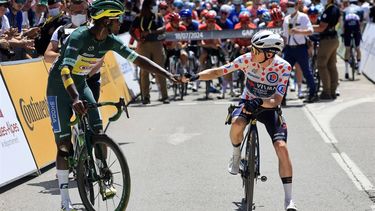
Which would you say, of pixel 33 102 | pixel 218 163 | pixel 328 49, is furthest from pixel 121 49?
pixel 328 49

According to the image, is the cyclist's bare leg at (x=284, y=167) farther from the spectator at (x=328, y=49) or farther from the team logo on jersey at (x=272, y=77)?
the spectator at (x=328, y=49)

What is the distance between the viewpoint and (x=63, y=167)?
7715mm

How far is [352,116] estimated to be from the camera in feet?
49.1

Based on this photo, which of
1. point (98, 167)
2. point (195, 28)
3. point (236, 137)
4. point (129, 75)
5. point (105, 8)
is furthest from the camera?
point (195, 28)

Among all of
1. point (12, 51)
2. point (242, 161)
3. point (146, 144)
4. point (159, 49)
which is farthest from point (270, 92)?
point (159, 49)

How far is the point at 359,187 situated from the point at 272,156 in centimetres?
232

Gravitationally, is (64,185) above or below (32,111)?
above

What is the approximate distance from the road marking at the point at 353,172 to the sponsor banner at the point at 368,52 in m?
10.1

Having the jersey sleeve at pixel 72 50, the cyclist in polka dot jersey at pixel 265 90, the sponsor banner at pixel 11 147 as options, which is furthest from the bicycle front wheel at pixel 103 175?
the sponsor banner at pixel 11 147

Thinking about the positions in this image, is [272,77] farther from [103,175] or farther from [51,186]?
[51,186]

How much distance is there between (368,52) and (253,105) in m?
15.3

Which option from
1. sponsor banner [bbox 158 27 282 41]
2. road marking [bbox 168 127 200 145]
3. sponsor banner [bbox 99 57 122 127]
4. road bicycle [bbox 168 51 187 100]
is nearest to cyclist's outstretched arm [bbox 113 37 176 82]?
road marking [bbox 168 127 200 145]

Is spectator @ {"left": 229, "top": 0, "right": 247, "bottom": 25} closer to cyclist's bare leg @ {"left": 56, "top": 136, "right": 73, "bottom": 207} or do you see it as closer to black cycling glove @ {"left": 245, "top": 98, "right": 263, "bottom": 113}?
black cycling glove @ {"left": 245, "top": 98, "right": 263, "bottom": 113}

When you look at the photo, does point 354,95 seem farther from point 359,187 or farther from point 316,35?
point 359,187
